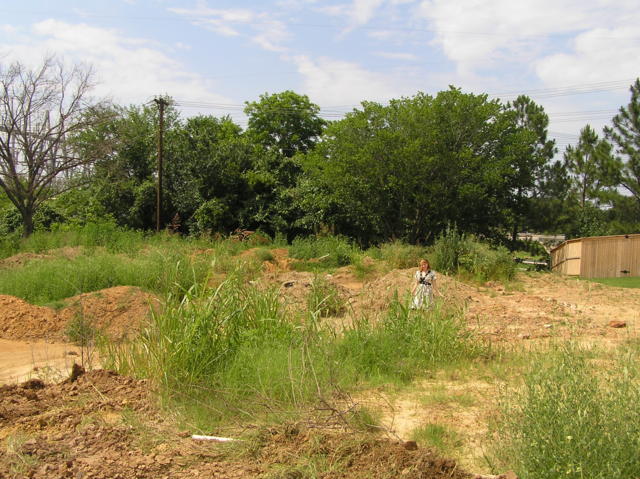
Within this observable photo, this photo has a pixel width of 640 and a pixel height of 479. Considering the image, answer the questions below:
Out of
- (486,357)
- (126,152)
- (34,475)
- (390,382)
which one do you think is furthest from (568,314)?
(126,152)

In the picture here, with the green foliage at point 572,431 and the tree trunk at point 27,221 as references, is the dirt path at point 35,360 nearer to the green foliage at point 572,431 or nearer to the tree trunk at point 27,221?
the green foliage at point 572,431

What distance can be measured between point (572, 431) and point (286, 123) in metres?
33.1

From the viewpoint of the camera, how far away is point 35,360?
8.16 meters

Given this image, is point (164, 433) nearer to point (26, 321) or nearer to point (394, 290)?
point (26, 321)

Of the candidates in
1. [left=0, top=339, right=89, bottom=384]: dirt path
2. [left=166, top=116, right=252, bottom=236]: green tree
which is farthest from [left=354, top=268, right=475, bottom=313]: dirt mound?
[left=166, top=116, right=252, bottom=236]: green tree

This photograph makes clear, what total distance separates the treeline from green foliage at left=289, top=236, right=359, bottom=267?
389 cm

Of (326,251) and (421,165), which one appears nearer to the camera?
(326,251)

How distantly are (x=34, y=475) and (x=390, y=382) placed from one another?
3.35 m

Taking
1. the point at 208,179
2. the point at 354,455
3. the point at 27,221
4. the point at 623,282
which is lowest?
the point at 623,282

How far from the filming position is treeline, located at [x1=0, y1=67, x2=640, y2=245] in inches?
910

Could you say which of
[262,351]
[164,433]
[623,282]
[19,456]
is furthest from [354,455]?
[623,282]

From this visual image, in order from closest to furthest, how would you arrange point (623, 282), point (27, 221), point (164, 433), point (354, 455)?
point (354, 455) < point (164, 433) < point (623, 282) < point (27, 221)

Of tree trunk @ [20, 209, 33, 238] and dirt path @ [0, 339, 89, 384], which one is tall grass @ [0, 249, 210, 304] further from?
tree trunk @ [20, 209, 33, 238]

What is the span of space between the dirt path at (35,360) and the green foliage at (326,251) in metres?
10.3
